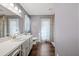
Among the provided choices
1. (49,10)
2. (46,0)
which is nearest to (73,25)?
(46,0)

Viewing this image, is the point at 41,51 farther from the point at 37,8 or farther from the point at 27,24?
the point at 37,8

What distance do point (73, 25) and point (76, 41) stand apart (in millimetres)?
239

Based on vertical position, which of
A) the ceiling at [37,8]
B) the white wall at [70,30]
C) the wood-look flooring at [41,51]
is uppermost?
the ceiling at [37,8]

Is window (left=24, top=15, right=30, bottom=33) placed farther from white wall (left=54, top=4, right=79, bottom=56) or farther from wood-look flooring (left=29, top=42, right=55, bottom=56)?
white wall (left=54, top=4, right=79, bottom=56)

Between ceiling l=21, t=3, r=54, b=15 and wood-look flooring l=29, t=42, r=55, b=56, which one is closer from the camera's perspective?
wood-look flooring l=29, t=42, r=55, b=56

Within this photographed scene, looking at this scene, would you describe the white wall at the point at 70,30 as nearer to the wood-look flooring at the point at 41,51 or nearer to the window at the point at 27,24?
the wood-look flooring at the point at 41,51

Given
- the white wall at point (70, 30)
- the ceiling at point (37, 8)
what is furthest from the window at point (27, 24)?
the white wall at point (70, 30)

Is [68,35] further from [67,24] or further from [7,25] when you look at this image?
[7,25]

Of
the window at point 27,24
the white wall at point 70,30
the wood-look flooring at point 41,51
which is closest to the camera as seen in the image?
the white wall at point 70,30

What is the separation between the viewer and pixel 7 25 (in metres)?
2.30

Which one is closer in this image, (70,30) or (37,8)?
(70,30)

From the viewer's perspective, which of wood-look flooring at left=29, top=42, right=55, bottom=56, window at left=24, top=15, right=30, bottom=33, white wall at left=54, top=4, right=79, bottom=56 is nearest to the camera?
white wall at left=54, top=4, right=79, bottom=56

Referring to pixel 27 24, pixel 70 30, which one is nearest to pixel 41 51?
pixel 27 24

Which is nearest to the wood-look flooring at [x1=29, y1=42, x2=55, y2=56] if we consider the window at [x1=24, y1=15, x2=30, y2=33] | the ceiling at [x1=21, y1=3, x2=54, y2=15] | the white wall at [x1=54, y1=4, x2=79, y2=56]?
the window at [x1=24, y1=15, x2=30, y2=33]
